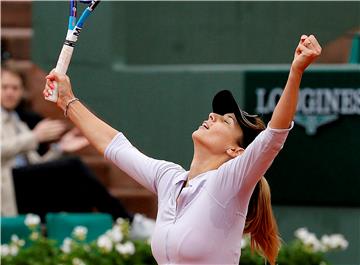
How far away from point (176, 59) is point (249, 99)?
774 millimetres

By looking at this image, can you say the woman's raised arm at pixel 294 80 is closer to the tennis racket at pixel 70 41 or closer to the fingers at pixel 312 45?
the fingers at pixel 312 45

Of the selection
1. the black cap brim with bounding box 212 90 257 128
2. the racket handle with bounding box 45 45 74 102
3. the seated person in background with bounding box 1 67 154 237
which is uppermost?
the racket handle with bounding box 45 45 74 102

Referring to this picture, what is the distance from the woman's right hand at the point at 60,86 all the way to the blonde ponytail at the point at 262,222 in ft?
2.53

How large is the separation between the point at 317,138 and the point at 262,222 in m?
4.37

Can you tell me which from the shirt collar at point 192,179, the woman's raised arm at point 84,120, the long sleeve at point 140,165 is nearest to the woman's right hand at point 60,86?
the woman's raised arm at point 84,120

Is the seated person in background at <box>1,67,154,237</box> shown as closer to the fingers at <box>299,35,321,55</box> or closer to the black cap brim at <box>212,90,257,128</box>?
the black cap brim at <box>212,90,257,128</box>

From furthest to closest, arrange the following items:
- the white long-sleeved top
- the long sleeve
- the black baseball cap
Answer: the long sleeve → the black baseball cap → the white long-sleeved top

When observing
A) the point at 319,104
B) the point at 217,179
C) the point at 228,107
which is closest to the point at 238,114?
the point at 228,107

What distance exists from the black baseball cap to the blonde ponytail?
0.19 meters

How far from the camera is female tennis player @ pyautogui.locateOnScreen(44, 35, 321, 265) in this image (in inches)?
152

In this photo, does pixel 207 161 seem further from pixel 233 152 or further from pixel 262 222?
pixel 262 222

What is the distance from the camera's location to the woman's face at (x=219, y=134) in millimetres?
4164

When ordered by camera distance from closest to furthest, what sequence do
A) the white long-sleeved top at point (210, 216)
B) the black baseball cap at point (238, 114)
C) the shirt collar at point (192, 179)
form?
the white long-sleeved top at point (210, 216), the shirt collar at point (192, 179), the black baseball cap at point (238, 114)

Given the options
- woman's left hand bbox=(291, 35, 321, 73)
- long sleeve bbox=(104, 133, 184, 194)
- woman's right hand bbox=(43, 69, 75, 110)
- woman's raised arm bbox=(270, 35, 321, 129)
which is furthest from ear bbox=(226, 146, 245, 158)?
woman's right hand bbox=(43, 69, 75, 110)
